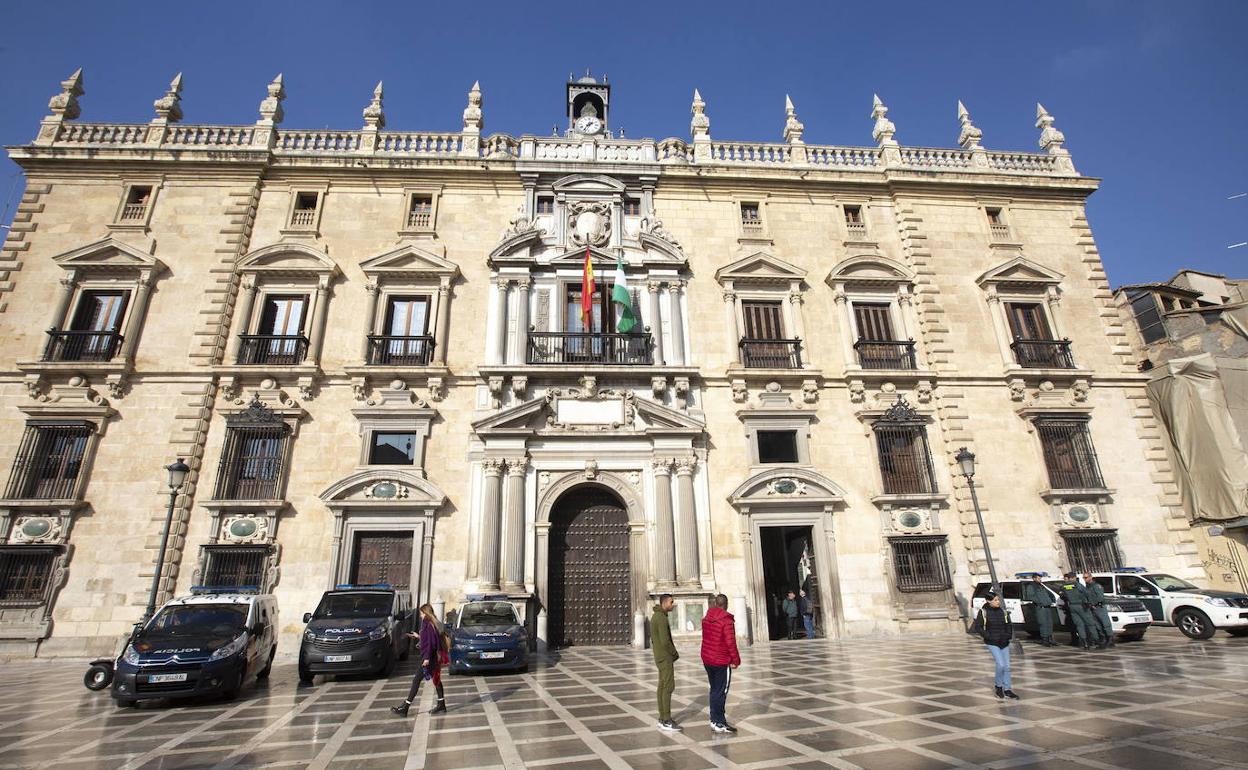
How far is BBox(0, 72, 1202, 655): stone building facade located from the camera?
14.6 m

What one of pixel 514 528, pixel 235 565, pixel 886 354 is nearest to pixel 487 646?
pixel 514 528

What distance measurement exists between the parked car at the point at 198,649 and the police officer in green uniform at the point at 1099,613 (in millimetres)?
15526

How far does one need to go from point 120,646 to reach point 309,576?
13.3 feet

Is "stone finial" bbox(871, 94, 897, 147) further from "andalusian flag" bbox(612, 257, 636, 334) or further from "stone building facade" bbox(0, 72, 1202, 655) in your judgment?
"andalusian flag" bbox(612, 257, 636, 334)

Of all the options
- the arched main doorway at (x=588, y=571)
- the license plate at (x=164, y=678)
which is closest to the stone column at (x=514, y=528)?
the arched main doorway at (x=588, y=571)

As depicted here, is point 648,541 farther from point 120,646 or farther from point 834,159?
point 834,159

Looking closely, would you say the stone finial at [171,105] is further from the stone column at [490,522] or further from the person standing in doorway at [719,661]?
the person standing in doorway at [719,661]

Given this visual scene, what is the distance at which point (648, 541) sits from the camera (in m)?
15.2

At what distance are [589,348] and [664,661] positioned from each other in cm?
1114

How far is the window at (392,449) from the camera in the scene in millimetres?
15398

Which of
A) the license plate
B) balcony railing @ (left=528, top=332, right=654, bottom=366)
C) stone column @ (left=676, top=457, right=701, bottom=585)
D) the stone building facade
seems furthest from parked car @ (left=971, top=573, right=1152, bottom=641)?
the license plate

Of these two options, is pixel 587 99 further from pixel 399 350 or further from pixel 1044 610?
pixel 1044 610

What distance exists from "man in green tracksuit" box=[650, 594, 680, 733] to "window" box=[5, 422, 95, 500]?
15.6m

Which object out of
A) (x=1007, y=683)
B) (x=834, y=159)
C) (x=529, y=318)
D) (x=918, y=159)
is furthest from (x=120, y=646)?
(x=918, y=159)
